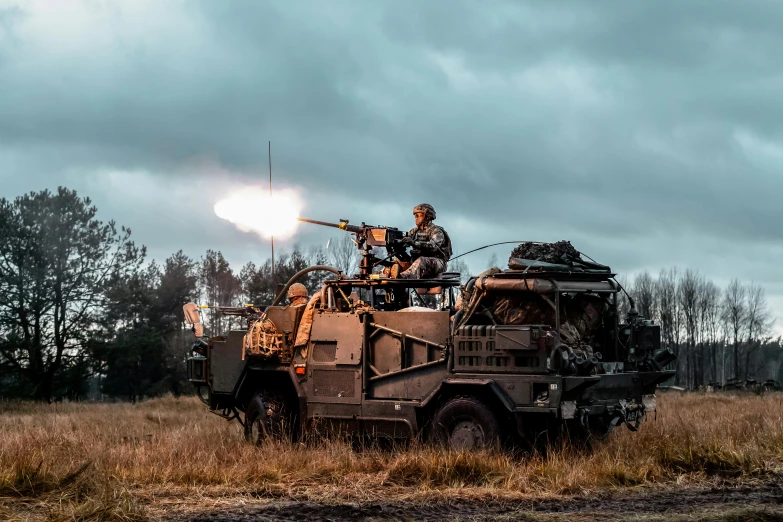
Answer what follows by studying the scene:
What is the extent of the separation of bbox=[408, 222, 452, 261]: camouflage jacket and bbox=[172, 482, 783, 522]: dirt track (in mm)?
5383

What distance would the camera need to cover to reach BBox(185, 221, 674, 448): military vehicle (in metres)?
11.7

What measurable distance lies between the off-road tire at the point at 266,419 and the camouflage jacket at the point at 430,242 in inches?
119

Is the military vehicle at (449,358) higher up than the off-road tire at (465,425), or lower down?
higher up

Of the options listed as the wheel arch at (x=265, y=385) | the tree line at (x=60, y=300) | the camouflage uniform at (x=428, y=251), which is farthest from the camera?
the tree line at (x=60, y=300)

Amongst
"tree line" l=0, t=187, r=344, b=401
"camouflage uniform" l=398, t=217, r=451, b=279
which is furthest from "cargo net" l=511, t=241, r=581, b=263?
"tree line" l=0, t=187, r=344, b=401

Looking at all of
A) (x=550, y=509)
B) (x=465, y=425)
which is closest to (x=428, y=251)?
(x=465, y=425)

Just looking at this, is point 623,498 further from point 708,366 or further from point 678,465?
point 708,366

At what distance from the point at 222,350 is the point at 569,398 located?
6.08 metres

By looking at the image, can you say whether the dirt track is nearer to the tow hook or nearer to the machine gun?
the tow hook

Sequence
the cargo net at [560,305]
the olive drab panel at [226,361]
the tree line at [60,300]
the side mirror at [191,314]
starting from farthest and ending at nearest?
the tree line at [60,300], the side mirror at [191,314], the olive drab panel at [226,361], the cargo net at [560,305]

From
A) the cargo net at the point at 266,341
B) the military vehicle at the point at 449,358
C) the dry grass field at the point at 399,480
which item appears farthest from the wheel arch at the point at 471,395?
the cargo net at the point at 266,341

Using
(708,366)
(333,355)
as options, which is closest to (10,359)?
(333,355)

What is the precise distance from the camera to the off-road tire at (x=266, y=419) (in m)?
14.3

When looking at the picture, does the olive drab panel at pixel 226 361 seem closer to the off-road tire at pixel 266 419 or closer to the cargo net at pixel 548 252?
the off-road tire at pixel 266 419
